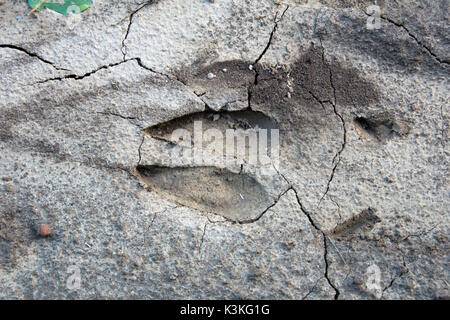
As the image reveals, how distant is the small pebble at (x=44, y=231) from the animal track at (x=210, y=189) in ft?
1.61

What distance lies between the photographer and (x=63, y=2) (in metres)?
2.33

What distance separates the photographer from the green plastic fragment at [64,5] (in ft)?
7.58

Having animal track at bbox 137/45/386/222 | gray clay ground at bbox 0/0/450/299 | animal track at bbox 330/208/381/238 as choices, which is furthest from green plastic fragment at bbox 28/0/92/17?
animal track at bbox 330/208/381/238

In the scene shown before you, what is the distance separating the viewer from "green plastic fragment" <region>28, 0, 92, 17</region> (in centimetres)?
231

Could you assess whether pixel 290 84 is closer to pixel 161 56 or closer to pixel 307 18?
pixel 307 18

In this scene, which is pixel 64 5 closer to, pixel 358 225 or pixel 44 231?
pixel 44 231

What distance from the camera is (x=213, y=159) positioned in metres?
2.14

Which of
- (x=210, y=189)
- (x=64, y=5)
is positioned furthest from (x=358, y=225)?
(x=64, y=5)

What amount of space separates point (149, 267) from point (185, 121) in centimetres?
75

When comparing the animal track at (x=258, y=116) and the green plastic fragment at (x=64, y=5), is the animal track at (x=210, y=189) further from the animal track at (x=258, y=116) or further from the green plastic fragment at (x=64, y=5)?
the green plastic fragment at (x=64, y=5)

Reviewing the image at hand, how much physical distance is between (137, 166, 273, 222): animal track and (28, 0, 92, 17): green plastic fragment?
950 millimetres

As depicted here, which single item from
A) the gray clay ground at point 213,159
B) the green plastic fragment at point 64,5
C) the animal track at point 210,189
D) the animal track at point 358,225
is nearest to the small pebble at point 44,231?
the gray clay ground at point 213,159

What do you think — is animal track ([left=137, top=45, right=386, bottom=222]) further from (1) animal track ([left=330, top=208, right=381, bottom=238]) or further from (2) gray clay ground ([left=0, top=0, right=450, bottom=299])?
(1) animal track ([left=330, top=208, right=381, bottom=238])

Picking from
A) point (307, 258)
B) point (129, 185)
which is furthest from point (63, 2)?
point (307, 258)
